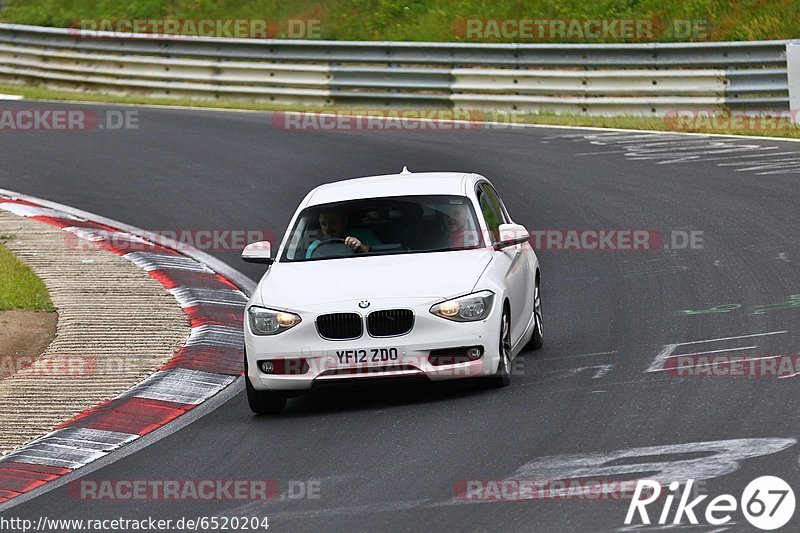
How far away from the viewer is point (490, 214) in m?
10.8

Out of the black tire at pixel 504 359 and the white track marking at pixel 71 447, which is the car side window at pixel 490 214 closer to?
the black tire at pixel 504 359

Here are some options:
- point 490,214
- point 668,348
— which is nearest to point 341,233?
point 490,214

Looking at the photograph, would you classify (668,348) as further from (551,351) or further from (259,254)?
(259,254)

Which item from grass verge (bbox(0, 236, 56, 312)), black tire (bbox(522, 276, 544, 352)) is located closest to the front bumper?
black tire (bbox(522, 276, 544, 352))

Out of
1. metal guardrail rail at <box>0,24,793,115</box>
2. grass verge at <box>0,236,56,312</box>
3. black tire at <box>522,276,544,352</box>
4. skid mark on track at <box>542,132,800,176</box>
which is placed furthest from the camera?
metal guardrail rail at <box>0,24,793,115</box>

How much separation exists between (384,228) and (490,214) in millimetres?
921

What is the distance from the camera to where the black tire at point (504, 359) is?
9367 mm

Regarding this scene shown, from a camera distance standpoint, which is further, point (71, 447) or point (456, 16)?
point (456, 16)

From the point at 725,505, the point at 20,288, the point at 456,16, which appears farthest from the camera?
the point at 456,16

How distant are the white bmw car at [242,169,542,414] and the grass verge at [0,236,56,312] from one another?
3377 mm

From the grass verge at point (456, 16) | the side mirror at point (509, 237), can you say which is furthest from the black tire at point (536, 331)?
the grass verge at point (456, 16)

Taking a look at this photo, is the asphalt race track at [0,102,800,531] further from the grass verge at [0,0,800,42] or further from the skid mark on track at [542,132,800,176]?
the grass verge at [0,0,800,42]

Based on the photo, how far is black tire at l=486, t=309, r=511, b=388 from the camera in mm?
9367

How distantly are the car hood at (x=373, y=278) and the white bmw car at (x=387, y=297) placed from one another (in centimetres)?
1
